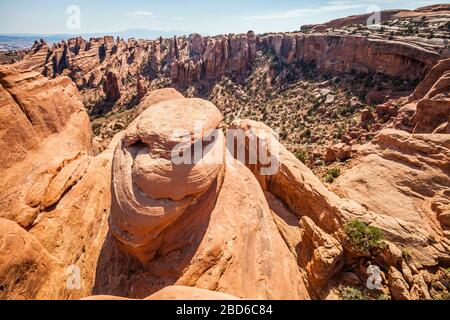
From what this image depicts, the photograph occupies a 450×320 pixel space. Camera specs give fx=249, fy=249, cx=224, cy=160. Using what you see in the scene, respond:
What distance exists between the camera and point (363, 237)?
10617 millimetres

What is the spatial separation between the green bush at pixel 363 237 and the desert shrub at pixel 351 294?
160 centimetres

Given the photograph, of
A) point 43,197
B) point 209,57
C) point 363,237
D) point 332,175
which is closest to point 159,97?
point 43,197

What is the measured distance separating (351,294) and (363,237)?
7.77 feet

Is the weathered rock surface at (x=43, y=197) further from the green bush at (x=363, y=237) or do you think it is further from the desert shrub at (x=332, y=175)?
the desert shrub at (x=332, y=175)

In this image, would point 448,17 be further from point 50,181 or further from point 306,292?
point 50,181

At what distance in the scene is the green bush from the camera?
10.4 metres

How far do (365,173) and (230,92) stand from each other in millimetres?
65357

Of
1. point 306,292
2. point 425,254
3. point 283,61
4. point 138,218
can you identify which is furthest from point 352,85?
point 138,218

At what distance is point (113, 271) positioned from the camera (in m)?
9.77

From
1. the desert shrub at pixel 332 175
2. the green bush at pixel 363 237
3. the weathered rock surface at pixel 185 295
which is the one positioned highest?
the weathered rock surface at pixel 185 295

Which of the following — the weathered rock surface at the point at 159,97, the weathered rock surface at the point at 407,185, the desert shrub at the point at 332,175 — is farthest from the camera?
the desert shrub at the point at 332,175

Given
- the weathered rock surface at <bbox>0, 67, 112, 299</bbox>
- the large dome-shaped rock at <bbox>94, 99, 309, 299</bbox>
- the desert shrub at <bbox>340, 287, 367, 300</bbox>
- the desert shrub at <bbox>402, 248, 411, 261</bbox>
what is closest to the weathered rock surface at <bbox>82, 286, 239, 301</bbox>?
the large dome-shaped rock at <bbox>94, 99, 309, 299</bbox>

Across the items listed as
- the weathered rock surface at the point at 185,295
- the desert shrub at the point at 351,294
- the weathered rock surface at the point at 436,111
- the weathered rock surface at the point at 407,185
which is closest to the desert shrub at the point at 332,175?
the weathered rock surface at the point at 407,185

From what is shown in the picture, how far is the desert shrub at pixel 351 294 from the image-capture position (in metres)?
9.48
